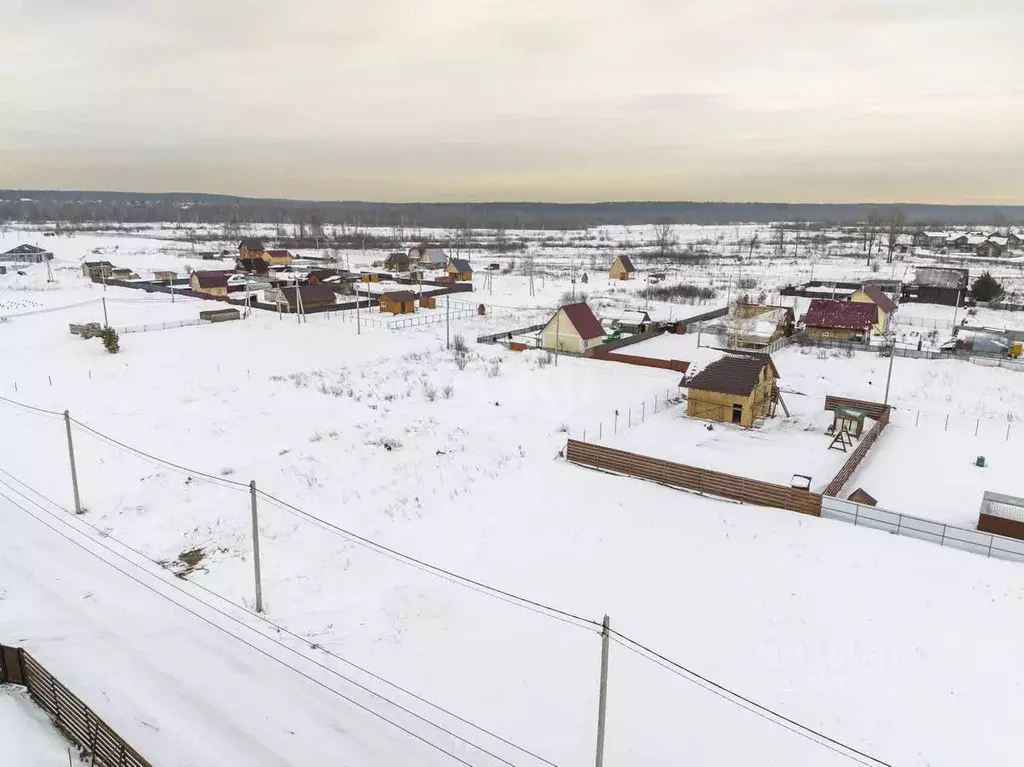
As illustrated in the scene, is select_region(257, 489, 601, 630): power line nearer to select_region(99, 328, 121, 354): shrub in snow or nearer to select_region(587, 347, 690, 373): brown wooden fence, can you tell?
select_region(587, 347, 690, 373): brown wooden fence

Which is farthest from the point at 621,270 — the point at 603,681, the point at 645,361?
the point at 603,681

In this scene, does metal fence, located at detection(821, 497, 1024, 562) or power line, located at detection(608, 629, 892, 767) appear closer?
power line, located at detection(608, 629, 892, 767)

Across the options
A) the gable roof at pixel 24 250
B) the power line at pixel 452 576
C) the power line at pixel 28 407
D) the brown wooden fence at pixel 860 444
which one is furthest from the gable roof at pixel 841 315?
the gable roof at pixel 24 250

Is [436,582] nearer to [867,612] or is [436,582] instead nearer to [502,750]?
[502,750]

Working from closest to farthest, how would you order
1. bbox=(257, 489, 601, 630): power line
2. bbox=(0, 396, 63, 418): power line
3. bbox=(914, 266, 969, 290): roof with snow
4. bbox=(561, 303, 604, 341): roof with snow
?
bbox=(257, 489, 601, 630): power line
bbox=(0, 396, 63, 418): power line
bbox=(561, 303, 604, 341): roof with snow
bbox=(914, 266, 969, 290): roof with snow

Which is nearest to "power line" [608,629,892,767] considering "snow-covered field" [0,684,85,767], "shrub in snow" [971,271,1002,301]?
"snow-covered field" [0,684,85,767]

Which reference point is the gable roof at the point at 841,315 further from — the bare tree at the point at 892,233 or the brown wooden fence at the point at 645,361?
the bare tree at the point at 892,233

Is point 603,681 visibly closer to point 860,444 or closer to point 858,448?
point 858,448
